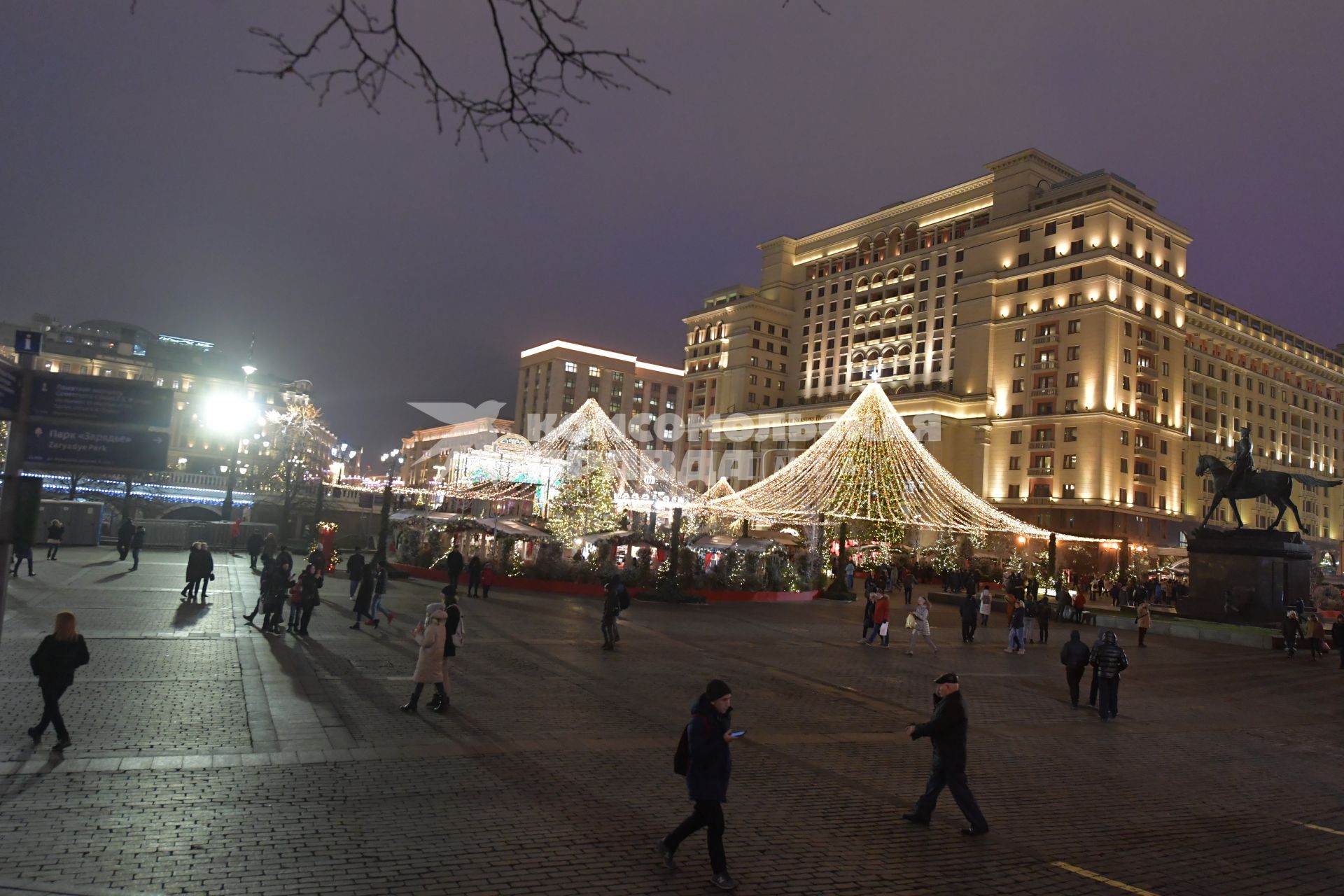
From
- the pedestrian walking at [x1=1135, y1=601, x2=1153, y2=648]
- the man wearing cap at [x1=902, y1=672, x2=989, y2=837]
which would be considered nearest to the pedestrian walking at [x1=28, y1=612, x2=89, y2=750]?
the man wearing cap at [x1=902, y1=672, x2=989, y2=837]

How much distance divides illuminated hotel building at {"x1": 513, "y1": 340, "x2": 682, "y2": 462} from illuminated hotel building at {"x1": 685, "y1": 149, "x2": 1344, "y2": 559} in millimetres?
41910

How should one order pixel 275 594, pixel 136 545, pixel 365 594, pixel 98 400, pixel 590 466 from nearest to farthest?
pixel 98 400
pixel 275 594
pixel 365 594
pixel 136 545
pixel 590 466

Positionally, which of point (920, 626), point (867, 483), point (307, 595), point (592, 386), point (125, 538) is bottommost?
point (920, 626)

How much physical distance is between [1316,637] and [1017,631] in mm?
10024

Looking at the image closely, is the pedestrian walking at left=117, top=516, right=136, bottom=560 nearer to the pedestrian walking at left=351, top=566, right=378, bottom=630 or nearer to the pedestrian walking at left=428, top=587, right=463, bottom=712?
the pedestrian walking at left=351, top=566, right=378, bottom=630

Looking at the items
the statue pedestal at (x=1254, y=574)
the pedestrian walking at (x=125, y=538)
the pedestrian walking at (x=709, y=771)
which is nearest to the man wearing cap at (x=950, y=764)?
the pedestrian walking at (x=709, y=771)

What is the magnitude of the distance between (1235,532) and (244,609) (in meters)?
28.9

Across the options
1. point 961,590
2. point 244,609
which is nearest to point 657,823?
point 244,609

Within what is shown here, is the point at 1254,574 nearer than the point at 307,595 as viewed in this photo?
No

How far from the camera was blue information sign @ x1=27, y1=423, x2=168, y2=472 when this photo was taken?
20.2 feet

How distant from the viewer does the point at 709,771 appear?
591 cm

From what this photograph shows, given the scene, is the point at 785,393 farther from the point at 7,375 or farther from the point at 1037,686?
the point at 7,375

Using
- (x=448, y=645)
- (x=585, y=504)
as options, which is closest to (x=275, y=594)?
(x=448, y=645)

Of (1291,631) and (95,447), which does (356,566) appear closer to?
(95,447)
